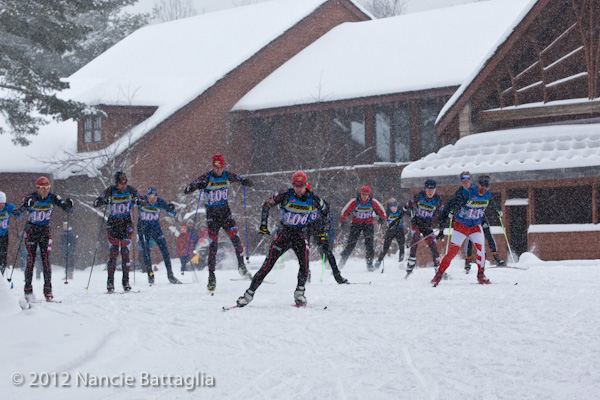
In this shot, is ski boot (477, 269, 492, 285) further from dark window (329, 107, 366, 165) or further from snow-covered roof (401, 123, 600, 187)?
dark window (329, 107, 366, 165)

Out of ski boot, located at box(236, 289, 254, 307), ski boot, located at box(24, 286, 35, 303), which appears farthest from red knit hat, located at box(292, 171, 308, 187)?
ski boot, located at box(24, 286, 35, 303)

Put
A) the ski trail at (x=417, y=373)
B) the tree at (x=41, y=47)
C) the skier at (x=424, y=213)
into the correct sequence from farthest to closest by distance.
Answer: the tree at (x=41, y=47) → the skier at (x=424, y=213) → the ski trail at (x=417, y=373)

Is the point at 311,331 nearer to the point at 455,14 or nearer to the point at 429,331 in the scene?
the point at 429,331

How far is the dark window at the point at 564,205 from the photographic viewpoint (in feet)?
71.2

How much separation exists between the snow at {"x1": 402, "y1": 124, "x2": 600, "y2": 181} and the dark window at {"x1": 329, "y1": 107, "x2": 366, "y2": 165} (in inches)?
341

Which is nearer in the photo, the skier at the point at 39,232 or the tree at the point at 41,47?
the skier at the point at 39,232

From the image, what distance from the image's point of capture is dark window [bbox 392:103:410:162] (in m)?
29.3

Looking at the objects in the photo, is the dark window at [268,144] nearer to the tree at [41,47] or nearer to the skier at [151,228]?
the tree at [41,47]

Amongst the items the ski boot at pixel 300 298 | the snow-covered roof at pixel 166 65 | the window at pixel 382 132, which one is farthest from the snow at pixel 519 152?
the snow-covered roof at pixel 166 65

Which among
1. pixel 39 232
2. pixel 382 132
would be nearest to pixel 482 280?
pixel 39 232

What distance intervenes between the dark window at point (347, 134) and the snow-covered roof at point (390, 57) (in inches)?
46.0

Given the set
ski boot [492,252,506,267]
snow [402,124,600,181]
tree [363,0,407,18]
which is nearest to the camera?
ski boot [492,252,506,267]

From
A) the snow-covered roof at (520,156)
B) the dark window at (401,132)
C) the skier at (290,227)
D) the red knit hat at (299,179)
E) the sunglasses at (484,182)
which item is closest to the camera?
the red knit hat at (299,179)

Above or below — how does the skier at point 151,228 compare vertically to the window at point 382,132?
below
